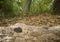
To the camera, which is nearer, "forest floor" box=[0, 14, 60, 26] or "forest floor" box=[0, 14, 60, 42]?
"forest floor" box=[0, 14, 60, 42]

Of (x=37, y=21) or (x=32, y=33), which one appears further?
(x=37, y=21)

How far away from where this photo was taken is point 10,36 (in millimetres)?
6055

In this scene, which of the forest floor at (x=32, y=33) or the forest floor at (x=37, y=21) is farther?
the forest floor at (x=37, y=21)

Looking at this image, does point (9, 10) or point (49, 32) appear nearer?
point (49, 32)

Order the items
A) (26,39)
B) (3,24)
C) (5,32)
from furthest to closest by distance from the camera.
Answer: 1. (3,24)
2. (5,32)
3. (26,39)

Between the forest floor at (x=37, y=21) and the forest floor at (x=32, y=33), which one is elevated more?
the forest floor at (x=32, y=33)

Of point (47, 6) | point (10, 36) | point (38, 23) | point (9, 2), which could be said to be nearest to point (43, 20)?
point (38, 23)

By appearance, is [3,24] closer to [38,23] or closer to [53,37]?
[38,23]

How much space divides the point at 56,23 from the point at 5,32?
2571 mm

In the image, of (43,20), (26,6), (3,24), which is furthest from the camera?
(26,6)

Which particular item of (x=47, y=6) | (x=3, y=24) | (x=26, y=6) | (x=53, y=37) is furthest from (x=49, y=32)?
(x=47, y=6)

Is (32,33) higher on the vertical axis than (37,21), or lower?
higher

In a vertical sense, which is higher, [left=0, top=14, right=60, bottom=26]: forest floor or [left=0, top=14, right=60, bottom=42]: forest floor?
[left=0, top=14, right=60, bottom=42]: forest floor

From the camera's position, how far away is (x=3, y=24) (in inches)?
319
